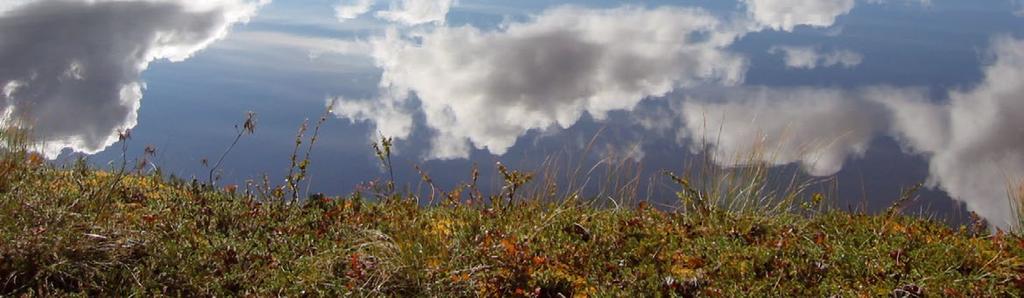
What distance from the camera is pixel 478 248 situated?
6848 millimetres

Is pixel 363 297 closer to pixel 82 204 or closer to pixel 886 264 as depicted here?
pixel 82 204

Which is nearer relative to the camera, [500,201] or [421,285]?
[421,285]

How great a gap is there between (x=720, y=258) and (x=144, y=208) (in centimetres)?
490

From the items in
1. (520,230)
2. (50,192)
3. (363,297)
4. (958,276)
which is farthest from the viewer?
(50,192)

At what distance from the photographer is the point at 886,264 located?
663cm

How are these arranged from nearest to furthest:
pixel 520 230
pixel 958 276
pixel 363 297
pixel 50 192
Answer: pixel 363 297 → pixel 958 276 → pixel 520 230 → pixel 50 192

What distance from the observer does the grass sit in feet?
20.7

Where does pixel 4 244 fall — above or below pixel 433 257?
above

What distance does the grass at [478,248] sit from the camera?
6.30 m

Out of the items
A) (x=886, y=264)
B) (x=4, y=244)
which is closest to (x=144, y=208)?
(x=4, y=244)

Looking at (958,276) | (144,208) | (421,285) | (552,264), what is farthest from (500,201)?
(958,276)

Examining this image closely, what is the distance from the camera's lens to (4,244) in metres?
6.30

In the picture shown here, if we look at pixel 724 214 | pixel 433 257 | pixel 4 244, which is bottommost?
pixel 724 214

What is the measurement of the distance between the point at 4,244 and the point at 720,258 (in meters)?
4.67
